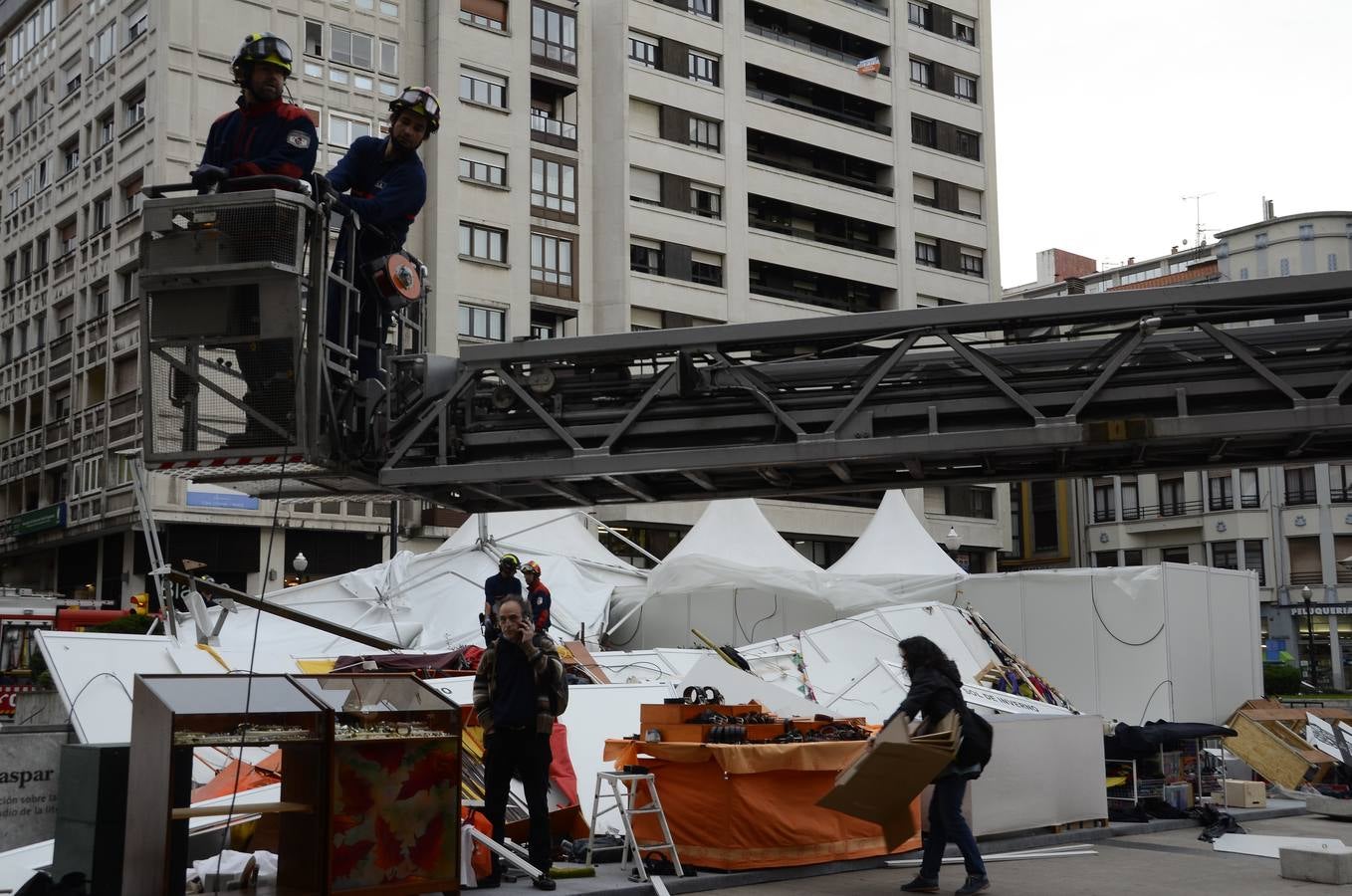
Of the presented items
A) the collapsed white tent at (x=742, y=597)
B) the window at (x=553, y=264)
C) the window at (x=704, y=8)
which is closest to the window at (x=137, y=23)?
the window at (x=553, y=264)

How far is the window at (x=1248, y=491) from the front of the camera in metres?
63.2

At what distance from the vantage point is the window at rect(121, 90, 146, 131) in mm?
36469

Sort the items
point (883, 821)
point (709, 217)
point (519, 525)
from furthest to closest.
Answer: point (709, 217) < point (519, 525) < point (883, 821)

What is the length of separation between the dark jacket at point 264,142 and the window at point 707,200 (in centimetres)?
3594

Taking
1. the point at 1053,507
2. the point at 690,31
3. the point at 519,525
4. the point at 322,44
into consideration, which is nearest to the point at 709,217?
the point at 690,31

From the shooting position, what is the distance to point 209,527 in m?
34.4

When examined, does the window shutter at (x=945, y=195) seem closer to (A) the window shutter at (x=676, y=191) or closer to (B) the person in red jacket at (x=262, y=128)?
(A) the window shutter at (x=676, y=191)

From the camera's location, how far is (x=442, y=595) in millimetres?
21125

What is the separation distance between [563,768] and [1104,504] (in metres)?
62.3

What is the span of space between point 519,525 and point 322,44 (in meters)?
17.3

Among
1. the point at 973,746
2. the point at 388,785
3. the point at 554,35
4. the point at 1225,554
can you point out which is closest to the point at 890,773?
the point at 973,746

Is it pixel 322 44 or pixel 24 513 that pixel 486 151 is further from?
pixel 24 513

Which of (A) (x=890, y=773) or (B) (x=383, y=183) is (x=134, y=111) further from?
(A) (x=890, y=773)

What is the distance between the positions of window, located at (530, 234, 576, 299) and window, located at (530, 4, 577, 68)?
525 cm
